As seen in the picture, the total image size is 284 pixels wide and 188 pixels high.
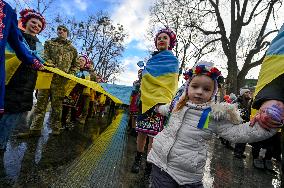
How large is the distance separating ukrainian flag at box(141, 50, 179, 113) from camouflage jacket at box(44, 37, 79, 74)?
2246 millimetres

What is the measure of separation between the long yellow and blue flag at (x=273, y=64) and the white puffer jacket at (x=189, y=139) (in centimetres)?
40

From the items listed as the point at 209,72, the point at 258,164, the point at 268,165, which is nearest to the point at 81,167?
the point at 209,72

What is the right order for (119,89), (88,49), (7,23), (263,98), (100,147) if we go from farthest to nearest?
(88,49)
(119,89)
(100,147)
(7,23)
(263,98)

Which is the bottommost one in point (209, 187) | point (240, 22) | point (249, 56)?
point (209, 187)

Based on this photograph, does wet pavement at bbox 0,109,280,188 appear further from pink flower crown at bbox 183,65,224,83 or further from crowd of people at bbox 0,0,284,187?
pink flower crown at bbox 183,65,224,83

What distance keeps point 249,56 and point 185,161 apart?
17834mm

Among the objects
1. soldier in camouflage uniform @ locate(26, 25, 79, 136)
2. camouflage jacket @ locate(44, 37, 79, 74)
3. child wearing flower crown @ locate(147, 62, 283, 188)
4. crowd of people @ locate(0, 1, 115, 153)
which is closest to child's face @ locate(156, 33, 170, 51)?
crowd of people @ locate(0, 1, 115, 153)

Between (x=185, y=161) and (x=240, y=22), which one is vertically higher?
(x=240, y=22)

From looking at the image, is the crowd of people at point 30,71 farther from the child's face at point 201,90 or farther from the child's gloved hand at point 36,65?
the child's face at point 201,90

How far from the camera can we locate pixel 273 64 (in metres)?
1.84

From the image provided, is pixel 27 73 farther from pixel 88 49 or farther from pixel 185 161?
pixel 88 49

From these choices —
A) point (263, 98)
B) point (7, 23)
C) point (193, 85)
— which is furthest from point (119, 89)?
point (263, 98)

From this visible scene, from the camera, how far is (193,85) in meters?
2.54

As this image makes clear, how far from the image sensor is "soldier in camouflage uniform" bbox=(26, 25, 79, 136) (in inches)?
220
